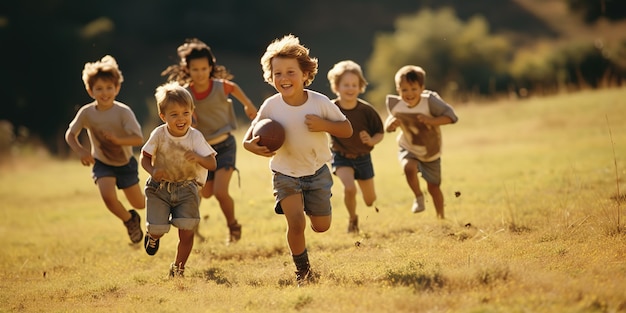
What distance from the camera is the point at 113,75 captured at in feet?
29.7

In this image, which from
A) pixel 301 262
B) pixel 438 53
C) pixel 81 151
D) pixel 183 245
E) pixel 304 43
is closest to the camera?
pixel 301 262

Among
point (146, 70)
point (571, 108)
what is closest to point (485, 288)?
point (571, 108)

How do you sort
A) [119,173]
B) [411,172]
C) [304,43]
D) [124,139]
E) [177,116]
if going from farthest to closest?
1. [304,43]
2. [411,172]
3. [119,173]
4. [124,139]
5. [177,116]

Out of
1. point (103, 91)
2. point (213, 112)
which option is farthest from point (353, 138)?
point (103, 91)

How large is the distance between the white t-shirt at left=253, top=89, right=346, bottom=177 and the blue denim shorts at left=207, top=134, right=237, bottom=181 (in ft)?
8.73

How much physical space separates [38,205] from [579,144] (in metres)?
12.4

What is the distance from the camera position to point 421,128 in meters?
9.45

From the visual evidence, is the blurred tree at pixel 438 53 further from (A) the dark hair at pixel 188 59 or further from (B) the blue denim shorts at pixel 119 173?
(B) the blue denim shorts at pixel 119 173

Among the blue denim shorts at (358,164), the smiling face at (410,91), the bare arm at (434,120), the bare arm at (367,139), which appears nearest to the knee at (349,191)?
the blue denim shorts at (358,164)

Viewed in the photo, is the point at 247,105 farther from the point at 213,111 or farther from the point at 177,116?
the point at 177,116

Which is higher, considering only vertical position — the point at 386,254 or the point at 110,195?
the point at 110,195

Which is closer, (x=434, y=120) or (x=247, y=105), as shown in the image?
(x=434, y=120)

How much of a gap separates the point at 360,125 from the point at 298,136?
2.56 m

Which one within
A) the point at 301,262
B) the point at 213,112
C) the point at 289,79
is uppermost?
the point at 289,79
